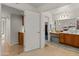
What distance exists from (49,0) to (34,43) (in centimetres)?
98

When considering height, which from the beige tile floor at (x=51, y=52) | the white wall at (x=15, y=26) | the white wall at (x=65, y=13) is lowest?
the beige tile floor at (x=51, y=52)

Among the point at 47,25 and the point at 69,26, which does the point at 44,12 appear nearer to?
the point at 47,25

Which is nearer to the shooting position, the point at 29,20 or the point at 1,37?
the point at 1,37

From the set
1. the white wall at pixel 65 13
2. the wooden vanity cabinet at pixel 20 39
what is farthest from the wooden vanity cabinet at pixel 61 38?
the wooden vanity cabinet at pixel 20 39

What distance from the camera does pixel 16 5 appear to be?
232cm

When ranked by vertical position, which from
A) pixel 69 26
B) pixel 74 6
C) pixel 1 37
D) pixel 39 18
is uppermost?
pixel 74 6

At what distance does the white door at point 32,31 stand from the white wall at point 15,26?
0.54 ft

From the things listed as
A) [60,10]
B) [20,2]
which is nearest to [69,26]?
[60,10]

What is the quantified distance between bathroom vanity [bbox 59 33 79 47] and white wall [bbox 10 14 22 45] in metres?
0.94

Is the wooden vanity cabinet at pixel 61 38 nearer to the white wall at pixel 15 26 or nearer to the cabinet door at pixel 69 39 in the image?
the cabinet door at pixel 69 39

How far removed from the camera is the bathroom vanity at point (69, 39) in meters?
2.80

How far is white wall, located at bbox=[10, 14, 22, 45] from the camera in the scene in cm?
248

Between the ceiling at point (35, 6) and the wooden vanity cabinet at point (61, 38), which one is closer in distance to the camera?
the ceiling at point (35, 6)

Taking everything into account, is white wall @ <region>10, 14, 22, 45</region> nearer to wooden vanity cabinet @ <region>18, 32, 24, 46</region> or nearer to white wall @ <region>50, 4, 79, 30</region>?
wooden vanity cabinet @ <region>18, 32, 24, 46</region>
